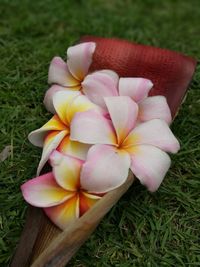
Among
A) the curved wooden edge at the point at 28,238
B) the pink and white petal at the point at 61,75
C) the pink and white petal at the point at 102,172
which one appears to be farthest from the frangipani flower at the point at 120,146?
the pink and white petal at the point at 61,75

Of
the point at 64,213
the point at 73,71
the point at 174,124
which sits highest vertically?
the point at 73,71

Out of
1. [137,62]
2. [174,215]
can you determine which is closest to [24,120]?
[137,62]

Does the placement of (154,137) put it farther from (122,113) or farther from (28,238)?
(28,238)

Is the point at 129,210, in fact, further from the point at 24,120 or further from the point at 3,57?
the point at 3,57

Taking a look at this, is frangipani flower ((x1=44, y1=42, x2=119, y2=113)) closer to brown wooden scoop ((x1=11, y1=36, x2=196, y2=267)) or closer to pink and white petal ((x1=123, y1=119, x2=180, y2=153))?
brown wooden scoop ((x1=11, y1=36, x2=196, y2=267))

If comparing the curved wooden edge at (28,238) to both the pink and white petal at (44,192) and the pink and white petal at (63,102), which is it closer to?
the pink and white petal at (44,192)

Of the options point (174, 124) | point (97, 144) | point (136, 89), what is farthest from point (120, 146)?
A: point (174, 124)
